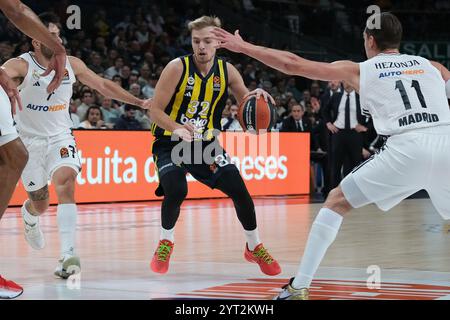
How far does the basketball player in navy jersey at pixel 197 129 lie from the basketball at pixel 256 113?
1.46 ft

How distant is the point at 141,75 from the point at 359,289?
12.9m

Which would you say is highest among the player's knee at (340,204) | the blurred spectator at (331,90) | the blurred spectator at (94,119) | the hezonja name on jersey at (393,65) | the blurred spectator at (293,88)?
the blurred spectator at (293,88)

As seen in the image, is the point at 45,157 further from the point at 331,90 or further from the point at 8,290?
the point at 331,90

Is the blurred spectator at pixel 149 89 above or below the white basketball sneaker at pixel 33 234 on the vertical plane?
above

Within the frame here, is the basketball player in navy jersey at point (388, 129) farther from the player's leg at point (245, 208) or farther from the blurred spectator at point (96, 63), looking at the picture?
the blurred spectator at point (96, 63)

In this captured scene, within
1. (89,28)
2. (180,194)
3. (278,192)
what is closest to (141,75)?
(89,28)

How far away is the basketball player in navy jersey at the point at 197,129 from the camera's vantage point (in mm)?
7066

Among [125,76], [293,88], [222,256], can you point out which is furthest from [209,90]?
[293,88]

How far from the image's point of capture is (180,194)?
278 inches

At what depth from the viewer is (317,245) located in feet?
18.0

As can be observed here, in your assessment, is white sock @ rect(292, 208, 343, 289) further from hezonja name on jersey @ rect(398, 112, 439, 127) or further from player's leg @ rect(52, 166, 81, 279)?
player's leg @ rect(52, 166, 81, 279)

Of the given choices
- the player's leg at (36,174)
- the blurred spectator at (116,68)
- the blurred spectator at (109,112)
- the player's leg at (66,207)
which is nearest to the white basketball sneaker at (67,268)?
the player's leg at (66,207)

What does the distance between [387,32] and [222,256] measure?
323cm

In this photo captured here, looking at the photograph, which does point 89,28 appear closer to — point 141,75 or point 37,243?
point 141,75
